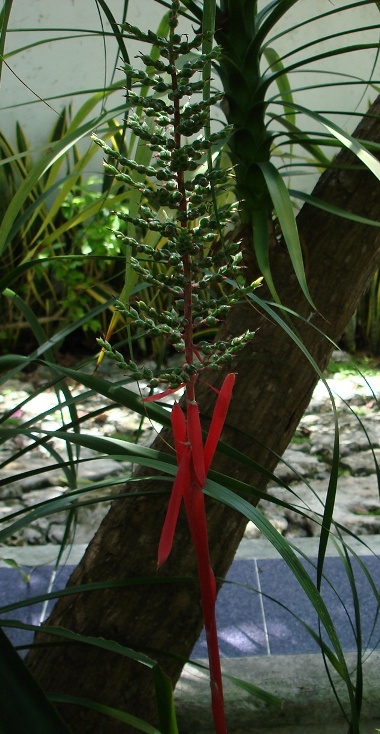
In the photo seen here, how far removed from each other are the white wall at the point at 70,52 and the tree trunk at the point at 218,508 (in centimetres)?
338

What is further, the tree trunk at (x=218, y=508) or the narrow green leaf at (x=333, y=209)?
the tree trunk at (x=218, y=508)

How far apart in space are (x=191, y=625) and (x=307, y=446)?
7.63ft

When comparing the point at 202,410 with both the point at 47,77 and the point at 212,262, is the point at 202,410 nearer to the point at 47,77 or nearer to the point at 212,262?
the point at 212,262

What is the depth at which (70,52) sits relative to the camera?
4516 millimetres

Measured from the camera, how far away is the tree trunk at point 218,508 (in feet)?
3.63

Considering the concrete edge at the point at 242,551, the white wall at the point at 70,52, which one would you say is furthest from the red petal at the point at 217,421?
the white wall at the point at 70,52

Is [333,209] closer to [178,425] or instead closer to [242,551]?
[178,425]

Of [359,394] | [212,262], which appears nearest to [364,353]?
[359,394]

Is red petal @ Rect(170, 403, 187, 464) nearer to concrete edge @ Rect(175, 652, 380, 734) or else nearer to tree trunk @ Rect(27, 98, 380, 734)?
tree trunk @ Rect(27, 98, 380, 734)

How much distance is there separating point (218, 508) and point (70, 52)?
154 inches

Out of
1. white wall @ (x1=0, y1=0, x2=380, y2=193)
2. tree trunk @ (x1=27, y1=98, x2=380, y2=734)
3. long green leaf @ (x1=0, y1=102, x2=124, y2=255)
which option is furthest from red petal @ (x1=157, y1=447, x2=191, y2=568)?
white wall @ (x1=0, y1=0, x2=380, y2=193)

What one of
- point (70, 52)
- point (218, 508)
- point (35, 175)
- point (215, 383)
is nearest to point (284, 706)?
point (218, 508)

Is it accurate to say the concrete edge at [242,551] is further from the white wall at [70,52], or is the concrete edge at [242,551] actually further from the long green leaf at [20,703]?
the white wall at [70,52]

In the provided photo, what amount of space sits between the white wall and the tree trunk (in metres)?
3.38
